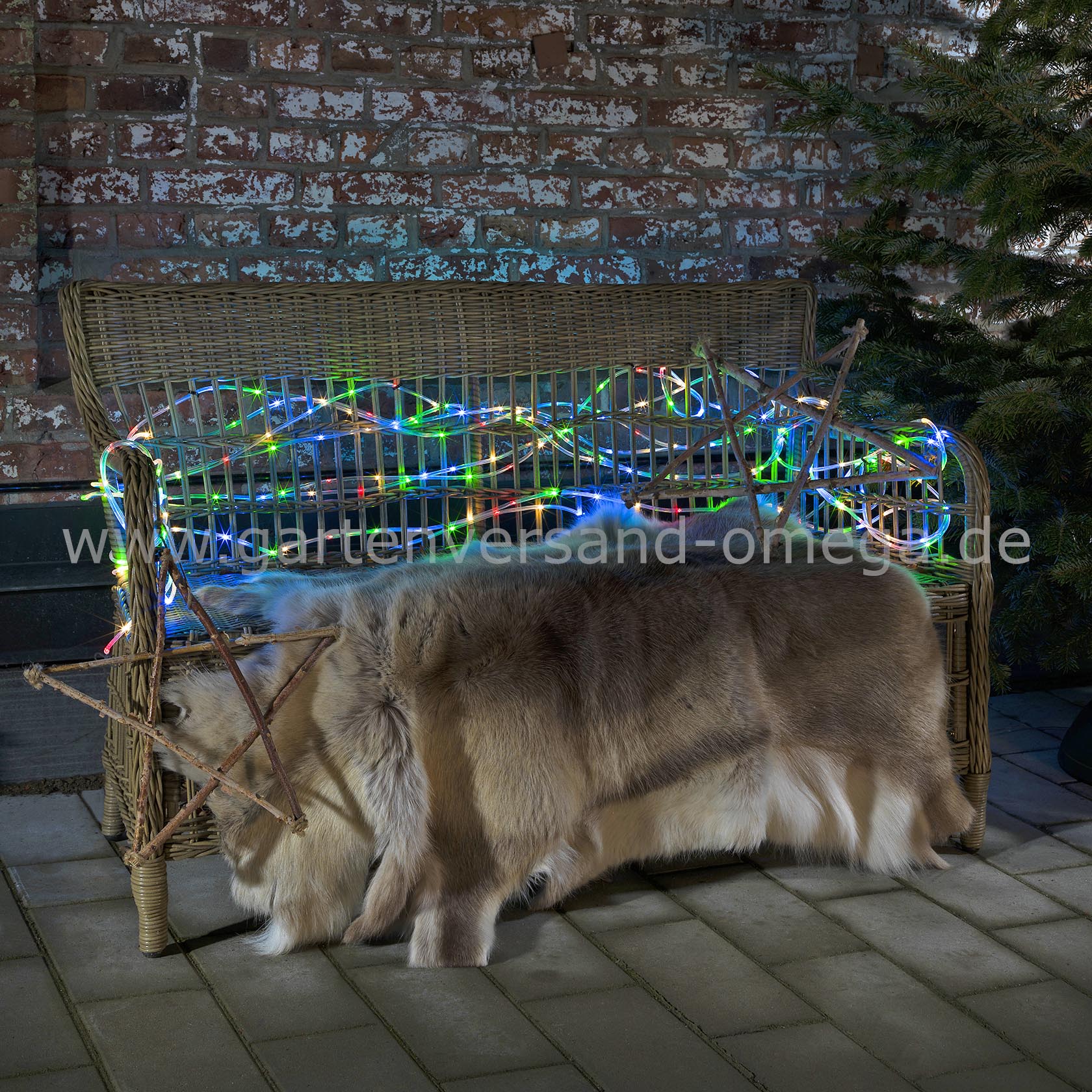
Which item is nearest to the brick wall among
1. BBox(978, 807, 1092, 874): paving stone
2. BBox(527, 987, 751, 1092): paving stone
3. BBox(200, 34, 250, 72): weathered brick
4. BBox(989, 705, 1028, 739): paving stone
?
BBox(200, 34, 250, 72): weathered brick

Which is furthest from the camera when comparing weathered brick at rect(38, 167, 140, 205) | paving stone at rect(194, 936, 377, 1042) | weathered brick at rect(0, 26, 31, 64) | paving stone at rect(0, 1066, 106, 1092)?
weathered brick at rect(38, 167, 140, 205)

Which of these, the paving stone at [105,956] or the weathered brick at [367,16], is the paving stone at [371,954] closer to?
the paving stone at [105,956]

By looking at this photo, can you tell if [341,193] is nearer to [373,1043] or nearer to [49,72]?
[49,72]

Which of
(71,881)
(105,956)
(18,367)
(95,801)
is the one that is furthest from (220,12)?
(105,956)

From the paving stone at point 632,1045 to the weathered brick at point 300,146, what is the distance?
177 cm

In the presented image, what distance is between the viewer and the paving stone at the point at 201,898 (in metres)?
1.82

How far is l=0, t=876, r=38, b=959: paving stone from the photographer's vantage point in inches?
67.8

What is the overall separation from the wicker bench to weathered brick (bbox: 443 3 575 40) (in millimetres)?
596

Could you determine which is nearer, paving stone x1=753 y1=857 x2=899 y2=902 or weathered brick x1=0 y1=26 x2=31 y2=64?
paving stone x1=753 y1=857 x2=899 y2=902

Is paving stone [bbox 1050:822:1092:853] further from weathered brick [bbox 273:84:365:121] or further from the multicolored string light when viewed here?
weathered brick [bbox 273:84:365:121]

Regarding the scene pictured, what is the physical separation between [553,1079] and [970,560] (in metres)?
1.14

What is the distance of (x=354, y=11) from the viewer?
252cm

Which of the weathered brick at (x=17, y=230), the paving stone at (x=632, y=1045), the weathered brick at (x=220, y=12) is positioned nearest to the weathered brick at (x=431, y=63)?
the weathered brick at (x=220, y=12)

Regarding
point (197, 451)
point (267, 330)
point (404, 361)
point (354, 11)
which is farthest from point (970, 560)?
point (354, 11)
